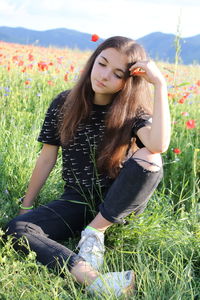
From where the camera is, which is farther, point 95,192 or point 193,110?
point 193,110

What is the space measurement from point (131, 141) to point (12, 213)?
0.69 m

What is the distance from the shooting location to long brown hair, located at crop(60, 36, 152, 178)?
6.49 ft

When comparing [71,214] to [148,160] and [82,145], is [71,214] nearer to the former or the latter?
[82,145]

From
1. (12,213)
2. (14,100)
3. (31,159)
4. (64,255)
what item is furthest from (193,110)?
(64,255)

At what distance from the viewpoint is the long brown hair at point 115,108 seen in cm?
198

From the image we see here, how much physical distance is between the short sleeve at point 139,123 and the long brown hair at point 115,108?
2 cm

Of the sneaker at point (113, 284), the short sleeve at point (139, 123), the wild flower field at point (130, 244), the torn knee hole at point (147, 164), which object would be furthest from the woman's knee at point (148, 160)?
the sneaker at point (113, 284)

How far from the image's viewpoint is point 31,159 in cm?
249

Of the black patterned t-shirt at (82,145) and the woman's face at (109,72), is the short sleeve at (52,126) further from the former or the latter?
the woman's face at (109,72)

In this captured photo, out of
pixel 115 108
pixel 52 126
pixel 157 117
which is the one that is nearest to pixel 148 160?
pixel 157 117

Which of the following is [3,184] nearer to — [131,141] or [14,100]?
[131,141]

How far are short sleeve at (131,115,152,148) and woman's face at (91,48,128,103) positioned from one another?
17 centimetres

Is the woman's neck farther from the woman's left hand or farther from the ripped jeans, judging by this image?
the ripped jeans

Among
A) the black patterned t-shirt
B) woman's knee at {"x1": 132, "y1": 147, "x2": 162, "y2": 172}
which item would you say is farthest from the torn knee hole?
the black patterned t-shirt
